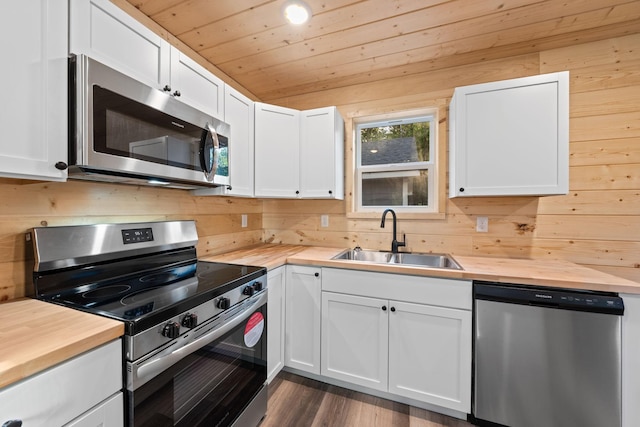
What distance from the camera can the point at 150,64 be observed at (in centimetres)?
134

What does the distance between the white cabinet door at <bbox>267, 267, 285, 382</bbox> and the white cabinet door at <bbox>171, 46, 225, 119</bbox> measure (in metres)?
1.13

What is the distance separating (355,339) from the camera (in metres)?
1.82

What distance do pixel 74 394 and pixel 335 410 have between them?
143cm

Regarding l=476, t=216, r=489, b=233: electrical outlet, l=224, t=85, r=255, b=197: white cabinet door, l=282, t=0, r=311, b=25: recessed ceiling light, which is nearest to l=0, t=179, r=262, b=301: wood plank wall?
l=224, t=85, r=255, b=197: white cabinet door

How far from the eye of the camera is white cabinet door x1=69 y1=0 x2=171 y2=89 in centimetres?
106

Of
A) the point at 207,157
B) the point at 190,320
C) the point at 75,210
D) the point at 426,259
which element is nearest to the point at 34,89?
the point at 75,210

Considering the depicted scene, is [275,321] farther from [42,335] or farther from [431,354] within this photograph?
[42,335]

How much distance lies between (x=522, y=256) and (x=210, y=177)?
2222mm

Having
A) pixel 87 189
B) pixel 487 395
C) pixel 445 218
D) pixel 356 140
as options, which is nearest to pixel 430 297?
pixel 487 395

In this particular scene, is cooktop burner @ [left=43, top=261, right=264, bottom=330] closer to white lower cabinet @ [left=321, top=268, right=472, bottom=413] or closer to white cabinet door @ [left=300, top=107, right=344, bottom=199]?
white lower cabinet @ [left=321, top=268, right=472, bottom=413]

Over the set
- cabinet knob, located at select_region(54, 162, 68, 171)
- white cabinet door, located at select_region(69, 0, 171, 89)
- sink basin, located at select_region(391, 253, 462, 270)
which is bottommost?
sink basin, located at select_region(391, 253, 462, 270)

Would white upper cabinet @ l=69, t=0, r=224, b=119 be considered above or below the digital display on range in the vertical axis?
above

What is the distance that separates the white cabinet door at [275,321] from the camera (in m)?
1.79

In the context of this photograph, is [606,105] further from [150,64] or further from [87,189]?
[87,189]
